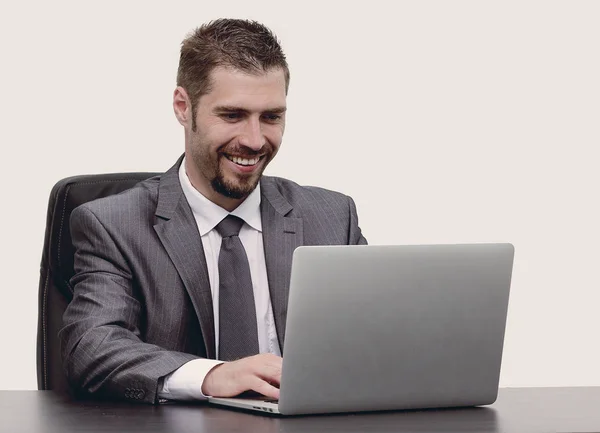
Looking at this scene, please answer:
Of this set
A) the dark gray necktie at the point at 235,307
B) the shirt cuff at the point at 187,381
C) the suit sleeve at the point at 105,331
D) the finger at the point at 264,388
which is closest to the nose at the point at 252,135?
the dark gray necktie at the point at 235,307

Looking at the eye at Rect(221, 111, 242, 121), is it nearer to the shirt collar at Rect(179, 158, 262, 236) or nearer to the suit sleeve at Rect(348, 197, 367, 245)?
the shirt collar at Rect(179, 158, 262, 236)

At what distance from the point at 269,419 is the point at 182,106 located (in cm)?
122

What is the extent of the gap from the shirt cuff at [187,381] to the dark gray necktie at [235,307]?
0.49 metres

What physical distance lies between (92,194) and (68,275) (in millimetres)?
220

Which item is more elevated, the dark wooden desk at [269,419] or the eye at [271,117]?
the eye at [271,117]

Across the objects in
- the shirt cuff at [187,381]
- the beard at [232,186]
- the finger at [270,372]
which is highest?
the beard at [232,186]

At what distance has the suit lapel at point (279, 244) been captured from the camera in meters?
2.96

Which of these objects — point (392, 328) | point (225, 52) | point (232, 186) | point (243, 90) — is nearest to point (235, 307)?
point (232, 186)

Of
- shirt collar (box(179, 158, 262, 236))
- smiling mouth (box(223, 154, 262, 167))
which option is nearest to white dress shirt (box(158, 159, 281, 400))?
shirt collar (box(179, 158, 262, 236))

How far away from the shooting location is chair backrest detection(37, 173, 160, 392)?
2971 mm

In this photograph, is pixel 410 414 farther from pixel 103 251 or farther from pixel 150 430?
pixel 103 251

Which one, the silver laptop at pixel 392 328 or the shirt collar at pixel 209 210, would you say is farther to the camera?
the shirt collar at pixel 209 210

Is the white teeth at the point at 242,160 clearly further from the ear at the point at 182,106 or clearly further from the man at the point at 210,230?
the ear at the point at 182,106

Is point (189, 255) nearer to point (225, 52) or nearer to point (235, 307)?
point (235, 307)
